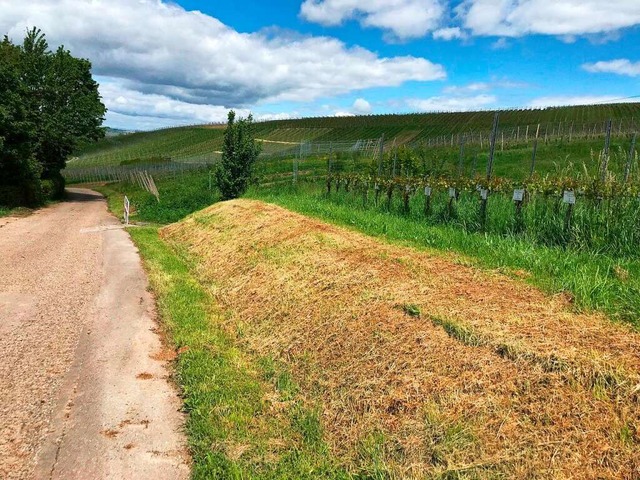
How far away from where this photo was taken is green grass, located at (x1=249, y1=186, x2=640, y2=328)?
14.0 feet

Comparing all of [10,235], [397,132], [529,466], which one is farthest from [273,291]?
[397,132]

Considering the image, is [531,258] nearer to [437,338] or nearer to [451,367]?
[437,338]

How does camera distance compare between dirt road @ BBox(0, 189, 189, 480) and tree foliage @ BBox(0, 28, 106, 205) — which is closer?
dirt road @ BBox(0, 189, 189, 480)

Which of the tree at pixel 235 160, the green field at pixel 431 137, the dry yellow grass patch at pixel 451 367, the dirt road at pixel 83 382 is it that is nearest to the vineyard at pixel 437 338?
the dry yellow grass patch at pixel 451 367

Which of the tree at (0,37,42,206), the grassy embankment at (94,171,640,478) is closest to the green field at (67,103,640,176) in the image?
the tree at (0,37,42,206)

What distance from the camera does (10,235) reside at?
14.2 metres

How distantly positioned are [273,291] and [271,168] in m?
29.3

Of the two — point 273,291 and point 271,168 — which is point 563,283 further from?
point 271,168

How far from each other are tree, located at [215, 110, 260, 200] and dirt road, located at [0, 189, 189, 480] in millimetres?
8773

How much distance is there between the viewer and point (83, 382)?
4.74 m

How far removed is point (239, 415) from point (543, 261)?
3807 millimetres

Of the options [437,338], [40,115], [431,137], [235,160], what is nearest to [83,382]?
[437,338]

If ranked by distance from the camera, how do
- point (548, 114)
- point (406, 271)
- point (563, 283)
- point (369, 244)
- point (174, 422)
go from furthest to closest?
1. point (548, 114)
2. point (369, 244)
3. point (406, 271)
4. point (563, 283)
5. point (174, 422)

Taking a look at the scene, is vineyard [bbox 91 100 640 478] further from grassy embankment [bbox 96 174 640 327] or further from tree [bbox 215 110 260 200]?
Result: tree [bbox 215 110 260 200]
